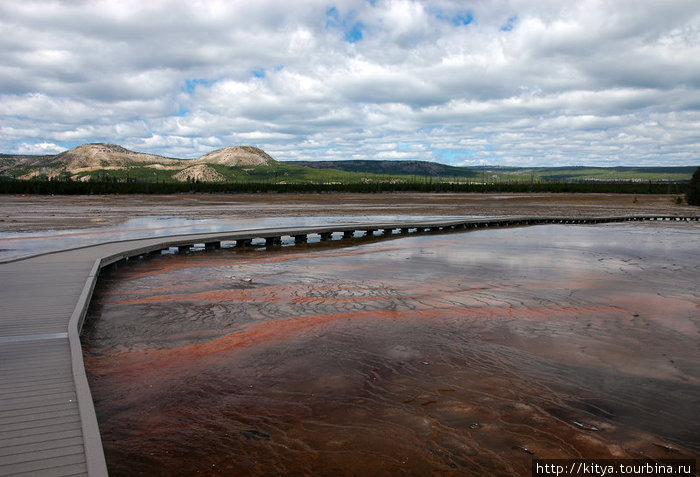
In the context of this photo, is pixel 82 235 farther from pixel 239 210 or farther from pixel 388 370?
pixel 239 210

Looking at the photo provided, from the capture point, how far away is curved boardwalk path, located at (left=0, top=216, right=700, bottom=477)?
429 centimetres

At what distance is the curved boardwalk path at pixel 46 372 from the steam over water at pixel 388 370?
2.16ft

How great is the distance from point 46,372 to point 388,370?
14.3 ft

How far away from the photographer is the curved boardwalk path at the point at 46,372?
14.1 ft

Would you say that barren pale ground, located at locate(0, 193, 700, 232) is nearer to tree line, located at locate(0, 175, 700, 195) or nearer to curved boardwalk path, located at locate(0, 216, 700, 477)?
curved boardwalk path, located at locate(0, 216, 700, 477)

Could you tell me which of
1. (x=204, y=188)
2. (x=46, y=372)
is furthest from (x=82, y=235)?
(x=204, y=188)

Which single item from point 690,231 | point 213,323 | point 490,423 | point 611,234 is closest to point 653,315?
point 490,423

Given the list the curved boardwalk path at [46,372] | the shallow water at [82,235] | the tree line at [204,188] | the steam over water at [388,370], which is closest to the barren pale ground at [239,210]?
the shallow water at [82,235]

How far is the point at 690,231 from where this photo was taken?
30.5 meters

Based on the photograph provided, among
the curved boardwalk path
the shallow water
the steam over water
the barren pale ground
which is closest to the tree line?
the barren pale ground

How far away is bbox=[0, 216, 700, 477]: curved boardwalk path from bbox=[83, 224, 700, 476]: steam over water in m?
0.66

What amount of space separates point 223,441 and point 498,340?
513 cm

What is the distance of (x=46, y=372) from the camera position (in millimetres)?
5992

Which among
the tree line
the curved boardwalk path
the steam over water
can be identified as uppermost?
the tree line
